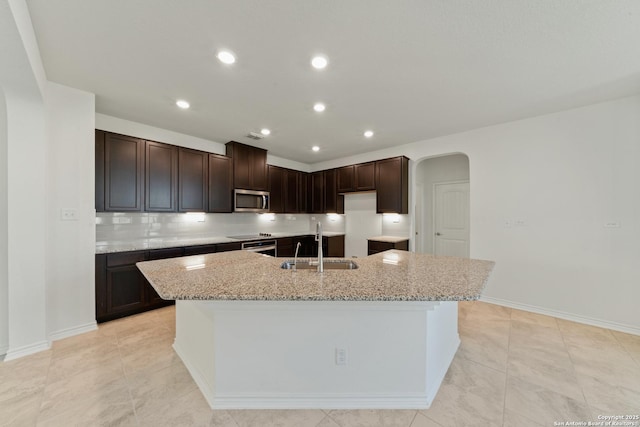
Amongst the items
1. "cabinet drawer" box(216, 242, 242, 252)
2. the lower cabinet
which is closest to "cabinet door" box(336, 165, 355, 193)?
A: "cabinet drawer" box(216, 242, 242, 252)

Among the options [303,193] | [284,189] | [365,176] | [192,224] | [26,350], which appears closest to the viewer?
[26,350]

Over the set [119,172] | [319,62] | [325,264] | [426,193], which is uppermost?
[319,62]

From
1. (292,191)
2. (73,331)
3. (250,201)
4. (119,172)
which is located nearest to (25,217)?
(119,172)

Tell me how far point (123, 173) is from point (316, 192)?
3.56m

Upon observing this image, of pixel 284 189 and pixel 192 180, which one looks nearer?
pixel 192 180

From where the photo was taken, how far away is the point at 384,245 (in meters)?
4.30

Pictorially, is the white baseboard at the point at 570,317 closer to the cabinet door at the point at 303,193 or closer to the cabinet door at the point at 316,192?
the cabinet door at the point at 316,192

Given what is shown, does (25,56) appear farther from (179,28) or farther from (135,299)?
(135,299)

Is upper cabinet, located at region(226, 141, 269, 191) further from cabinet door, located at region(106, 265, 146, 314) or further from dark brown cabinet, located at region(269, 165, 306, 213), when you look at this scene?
cabinet door, located at region(106, 265, 146, 314)

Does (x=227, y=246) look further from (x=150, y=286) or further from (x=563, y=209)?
(x=563, y=209)

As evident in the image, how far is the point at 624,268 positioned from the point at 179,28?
191 inches

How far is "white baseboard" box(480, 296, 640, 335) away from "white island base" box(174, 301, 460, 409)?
259 cm

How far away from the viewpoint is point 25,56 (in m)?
1.66

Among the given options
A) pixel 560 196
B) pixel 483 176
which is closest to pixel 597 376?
pixel 560 196
